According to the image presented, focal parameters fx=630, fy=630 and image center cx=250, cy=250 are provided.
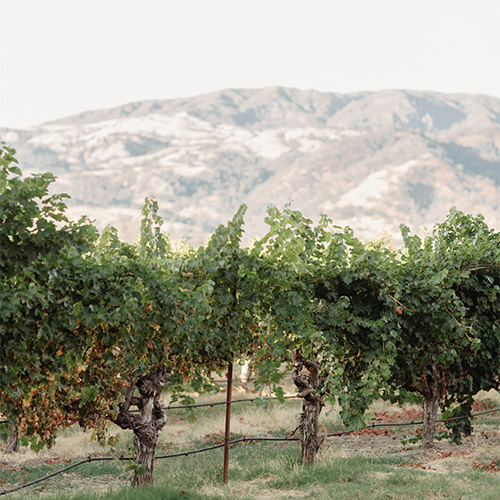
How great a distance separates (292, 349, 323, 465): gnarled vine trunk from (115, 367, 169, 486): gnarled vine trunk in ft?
7.31

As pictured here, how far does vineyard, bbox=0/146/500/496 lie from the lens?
19.2ft

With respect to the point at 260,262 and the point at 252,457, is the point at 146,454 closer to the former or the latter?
Answer: the point at 260,262

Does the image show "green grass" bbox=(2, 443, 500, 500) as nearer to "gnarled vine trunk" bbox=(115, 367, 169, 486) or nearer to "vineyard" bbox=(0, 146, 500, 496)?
"gnarled vine trunk" bbox=(115, 367, 169, 486)

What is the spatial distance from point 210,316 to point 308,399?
2483 mm

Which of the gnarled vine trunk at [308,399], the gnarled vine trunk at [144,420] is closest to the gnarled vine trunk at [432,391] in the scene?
the gnarled vine trunk at [308,399]

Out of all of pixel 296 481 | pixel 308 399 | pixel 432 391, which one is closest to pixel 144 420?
pixel 296 481

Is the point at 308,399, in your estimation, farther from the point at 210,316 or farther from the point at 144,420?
the point at 144,420

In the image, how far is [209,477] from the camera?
8852 mm

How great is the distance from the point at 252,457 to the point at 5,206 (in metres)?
7.36

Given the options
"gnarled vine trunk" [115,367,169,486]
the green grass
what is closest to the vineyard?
"gnarled vine trunk" [115,367,169,486]

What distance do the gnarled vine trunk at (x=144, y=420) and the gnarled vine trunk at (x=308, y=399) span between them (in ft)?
7.31

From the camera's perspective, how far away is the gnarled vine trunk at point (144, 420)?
7551 millimetres

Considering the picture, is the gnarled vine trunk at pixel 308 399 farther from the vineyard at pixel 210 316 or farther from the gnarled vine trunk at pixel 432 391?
the gnarled vine trunk at pixel 432 391

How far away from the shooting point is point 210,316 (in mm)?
7703
